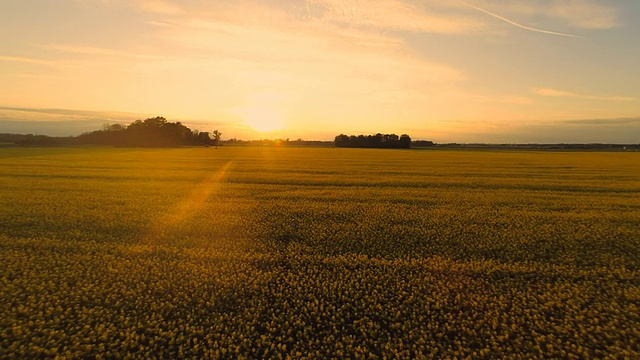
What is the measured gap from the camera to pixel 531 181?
1296 inches

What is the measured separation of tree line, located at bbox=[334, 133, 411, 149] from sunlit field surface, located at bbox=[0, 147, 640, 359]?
13267 centimetres

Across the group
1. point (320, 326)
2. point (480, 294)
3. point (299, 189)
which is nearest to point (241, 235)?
point (320, 326)

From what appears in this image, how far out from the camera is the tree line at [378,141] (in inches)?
5945

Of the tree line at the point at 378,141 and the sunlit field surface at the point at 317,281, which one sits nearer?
the sunlit field surface at the point at 317,281

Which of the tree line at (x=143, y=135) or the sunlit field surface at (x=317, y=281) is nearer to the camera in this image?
the sunlit field surface at (x=317, y=281)

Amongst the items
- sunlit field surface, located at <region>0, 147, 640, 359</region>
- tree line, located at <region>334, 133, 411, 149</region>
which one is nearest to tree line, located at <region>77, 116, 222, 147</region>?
tree line, located at <region>334, 133, 411, 149</region>

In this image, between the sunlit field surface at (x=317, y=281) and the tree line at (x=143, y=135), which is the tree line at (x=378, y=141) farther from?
the sunlit field surface at (x=317, y=281)

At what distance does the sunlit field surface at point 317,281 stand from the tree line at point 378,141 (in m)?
133

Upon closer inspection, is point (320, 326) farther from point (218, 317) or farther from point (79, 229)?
point (79, 229)

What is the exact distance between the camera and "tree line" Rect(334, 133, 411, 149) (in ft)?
495

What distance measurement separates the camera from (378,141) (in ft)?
510

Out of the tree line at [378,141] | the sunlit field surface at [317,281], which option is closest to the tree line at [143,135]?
the tree line at [378,141]

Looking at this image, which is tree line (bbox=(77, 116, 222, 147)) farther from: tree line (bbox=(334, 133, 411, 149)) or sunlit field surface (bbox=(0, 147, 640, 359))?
sunlit field surface (bbox=(0, 147, 640, 359))

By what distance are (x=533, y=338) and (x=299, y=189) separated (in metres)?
21.8
